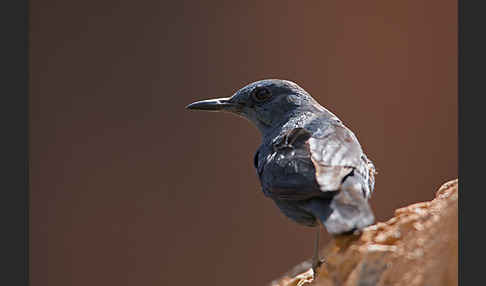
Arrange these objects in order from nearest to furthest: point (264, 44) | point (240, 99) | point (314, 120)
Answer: point (314, 120) → point (240, 99) → point (264, 44)

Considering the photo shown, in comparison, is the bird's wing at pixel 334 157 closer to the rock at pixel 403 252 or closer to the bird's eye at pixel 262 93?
the rock at pixel 403 252

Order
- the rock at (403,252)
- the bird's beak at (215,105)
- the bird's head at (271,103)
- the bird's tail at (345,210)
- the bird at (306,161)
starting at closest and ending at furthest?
1. the rock at (403,252)
2. the bird's tail at (345,210)
3. the bird at (306,161)
4. the bird's head at (271,103)
5. the bird's beak at (215,105)

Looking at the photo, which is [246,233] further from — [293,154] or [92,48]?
[293,154]

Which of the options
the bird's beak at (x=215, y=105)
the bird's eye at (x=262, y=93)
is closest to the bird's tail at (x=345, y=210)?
the bird's eye at (x=262, y=93)

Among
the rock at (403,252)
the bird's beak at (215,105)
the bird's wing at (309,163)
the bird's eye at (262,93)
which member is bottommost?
the rock at (403,252)

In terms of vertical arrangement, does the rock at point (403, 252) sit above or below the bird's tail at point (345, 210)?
below

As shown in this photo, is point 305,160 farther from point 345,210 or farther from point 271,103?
point 271,103

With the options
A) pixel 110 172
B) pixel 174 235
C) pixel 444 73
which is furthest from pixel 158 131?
pixel 444 73

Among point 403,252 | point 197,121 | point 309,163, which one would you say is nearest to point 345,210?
point 403,252
